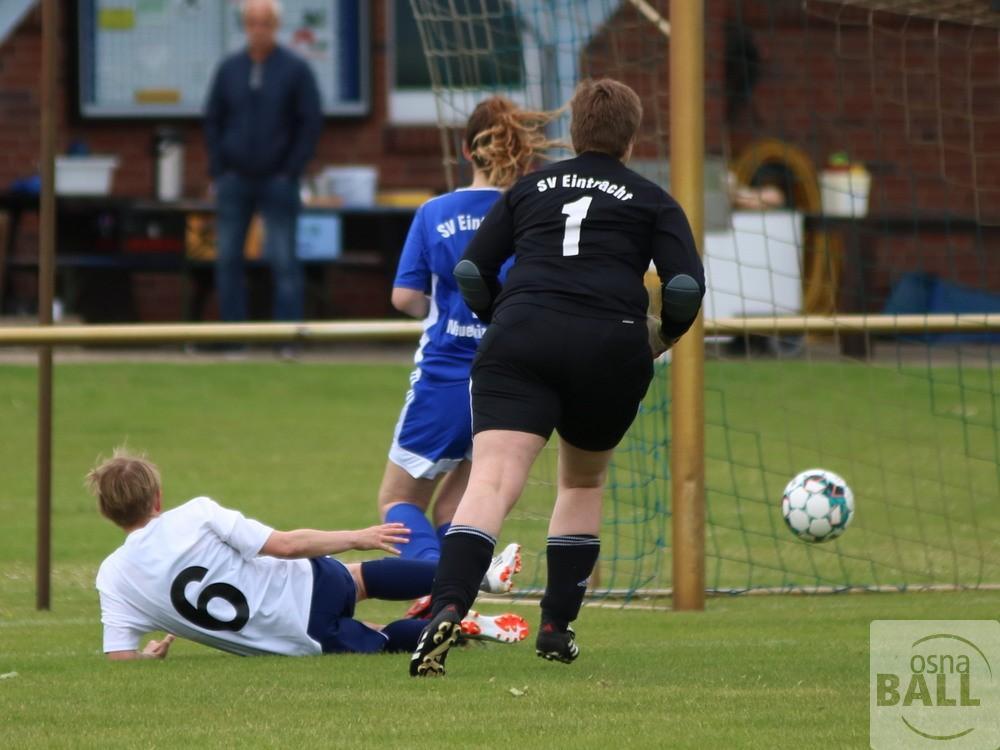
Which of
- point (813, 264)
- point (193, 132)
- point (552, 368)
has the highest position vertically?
point (193, 132)

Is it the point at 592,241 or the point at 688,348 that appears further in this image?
the point at 688,348

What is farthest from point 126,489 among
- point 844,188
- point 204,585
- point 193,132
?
point 193,132

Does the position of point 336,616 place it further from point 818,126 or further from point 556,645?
point 818,126

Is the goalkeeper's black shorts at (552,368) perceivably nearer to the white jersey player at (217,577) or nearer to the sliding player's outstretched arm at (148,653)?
the white jersey player at (217,577)

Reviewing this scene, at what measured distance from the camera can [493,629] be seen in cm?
597

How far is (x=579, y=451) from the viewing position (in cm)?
578

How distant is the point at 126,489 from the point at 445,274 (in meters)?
1.45

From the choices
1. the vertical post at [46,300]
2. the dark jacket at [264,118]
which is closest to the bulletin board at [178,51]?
the dark jacket at [264,118]

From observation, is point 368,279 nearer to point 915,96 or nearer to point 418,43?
point 418,43

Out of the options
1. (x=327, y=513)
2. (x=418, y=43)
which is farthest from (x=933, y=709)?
(x=418, y=43)

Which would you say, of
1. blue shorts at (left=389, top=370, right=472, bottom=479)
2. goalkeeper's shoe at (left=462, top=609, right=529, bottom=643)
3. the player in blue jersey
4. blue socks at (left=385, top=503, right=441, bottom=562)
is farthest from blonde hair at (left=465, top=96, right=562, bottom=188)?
goalkeeper's shoe at (left=462, top=609, right=529, bottom=643)

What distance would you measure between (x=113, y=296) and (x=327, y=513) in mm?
7785

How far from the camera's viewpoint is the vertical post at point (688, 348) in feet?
24.8

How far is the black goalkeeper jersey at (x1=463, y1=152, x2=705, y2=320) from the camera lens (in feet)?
18.0
